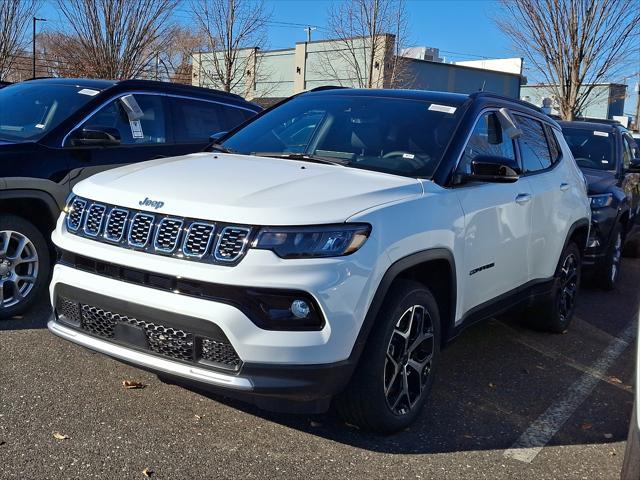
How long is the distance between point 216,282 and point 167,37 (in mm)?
14722

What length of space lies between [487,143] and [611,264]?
3905 millimetres

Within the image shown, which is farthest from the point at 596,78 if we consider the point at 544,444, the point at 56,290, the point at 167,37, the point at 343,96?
the point at 56,290

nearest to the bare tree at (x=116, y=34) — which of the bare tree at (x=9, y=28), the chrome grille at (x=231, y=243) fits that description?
the bare tree at (x=9, y=28)

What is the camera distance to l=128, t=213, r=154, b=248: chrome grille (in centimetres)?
321

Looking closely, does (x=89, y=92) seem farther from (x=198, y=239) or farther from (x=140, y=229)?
(x=198, y=239)

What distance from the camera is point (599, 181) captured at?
7.73 meters

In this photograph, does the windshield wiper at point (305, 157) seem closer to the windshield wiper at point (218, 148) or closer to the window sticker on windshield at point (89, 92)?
the windshield wiper at point (218, 148)

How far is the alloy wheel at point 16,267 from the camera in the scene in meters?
4.86

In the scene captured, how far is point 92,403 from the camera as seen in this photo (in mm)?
3732

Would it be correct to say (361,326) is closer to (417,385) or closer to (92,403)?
(417,385)

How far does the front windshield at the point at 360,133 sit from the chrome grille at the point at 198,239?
1263mm

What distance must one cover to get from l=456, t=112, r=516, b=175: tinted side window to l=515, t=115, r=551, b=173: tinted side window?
24 cm

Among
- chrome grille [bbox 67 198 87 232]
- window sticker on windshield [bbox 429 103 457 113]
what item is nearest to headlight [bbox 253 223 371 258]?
chrome grille [bbox 67 198 87 232]

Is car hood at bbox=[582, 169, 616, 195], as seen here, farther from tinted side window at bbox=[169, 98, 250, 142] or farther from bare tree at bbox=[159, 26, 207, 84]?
bare tree at bbox=[159, 26, 207, 84]
